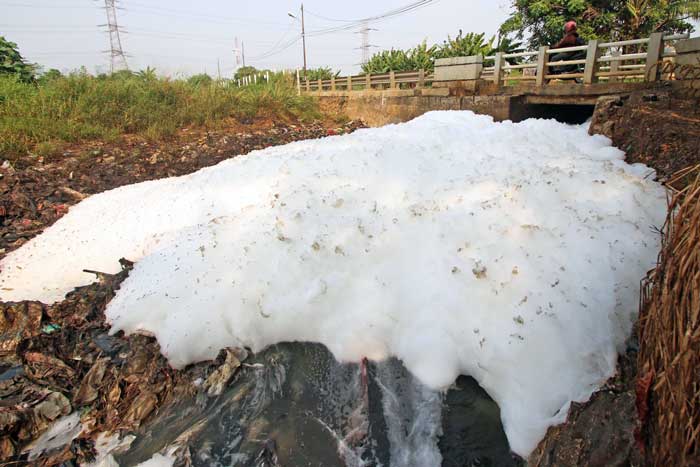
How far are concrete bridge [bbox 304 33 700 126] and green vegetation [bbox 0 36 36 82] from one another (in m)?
8.80

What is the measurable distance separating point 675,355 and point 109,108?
34.1ft

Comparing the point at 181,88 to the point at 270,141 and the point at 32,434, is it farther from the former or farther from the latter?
the point at 32,434

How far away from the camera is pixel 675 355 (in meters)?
1.44

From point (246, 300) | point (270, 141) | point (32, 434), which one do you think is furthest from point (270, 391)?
point (270, 141)

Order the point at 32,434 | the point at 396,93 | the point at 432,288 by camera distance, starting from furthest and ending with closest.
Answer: the point at 396,93
the point at 432,288
the point at 32,434

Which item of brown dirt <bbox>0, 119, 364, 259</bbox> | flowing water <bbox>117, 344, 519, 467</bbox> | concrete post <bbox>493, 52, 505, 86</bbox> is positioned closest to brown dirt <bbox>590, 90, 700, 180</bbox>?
concrete post <bbox>493, 52, 505, 86</bbox>

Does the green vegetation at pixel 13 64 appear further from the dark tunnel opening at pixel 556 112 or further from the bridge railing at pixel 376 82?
the dark tunnel opening at pixel 556 112

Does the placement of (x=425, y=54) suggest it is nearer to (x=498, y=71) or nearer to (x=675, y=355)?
(x=498, y=71)

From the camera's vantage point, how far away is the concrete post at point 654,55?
677cm

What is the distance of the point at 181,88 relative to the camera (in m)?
10.7

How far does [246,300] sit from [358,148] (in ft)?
8.77

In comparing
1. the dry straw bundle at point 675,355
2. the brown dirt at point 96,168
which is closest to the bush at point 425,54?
the brown dirt at point 96,168

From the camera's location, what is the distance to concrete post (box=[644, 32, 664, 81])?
677 cm

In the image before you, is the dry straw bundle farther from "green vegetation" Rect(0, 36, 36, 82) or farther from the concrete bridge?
"green vegetation" Rect(0, 36, 36, 82)
